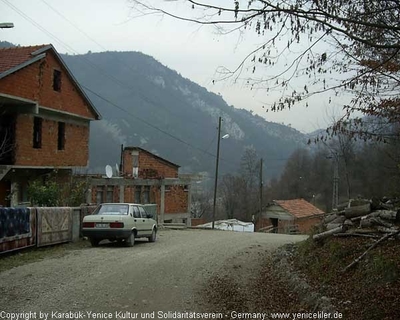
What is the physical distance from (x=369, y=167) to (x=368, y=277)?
61.4 ft

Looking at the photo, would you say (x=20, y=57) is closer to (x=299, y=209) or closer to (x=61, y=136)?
(x=61, y=136)

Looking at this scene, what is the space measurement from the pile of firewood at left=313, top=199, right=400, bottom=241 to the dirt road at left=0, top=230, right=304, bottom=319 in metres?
2.42

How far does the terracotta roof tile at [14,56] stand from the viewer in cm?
2404

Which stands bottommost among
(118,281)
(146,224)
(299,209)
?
(299,209)

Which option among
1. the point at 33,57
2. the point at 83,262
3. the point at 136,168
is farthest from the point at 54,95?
the point at 83,262

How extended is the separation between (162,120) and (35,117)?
4419 cm

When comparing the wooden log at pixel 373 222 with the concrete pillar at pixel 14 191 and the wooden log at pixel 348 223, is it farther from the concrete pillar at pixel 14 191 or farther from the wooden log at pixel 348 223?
the concrete pillar at pixel 14 191

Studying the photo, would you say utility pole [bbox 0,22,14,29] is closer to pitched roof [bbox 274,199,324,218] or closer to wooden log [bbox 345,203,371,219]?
wooden log [bbox 345,203,371,219]

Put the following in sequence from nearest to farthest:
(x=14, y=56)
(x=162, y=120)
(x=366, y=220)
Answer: (x=366, y=220)
(x=14, y=56)
(x=162, y=120)

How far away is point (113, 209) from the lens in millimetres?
18141

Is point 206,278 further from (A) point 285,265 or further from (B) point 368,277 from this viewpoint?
(B) point 368,277

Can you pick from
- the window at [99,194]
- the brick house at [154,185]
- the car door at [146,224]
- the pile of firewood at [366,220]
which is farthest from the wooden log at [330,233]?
the brick house at [154,185]

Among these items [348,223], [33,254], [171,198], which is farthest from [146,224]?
[171,198]

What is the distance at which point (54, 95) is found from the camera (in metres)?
27.8
